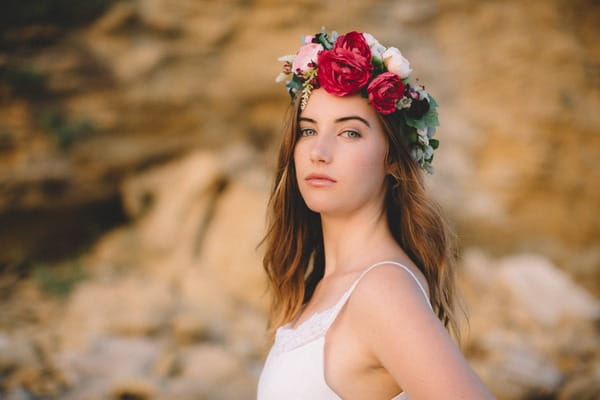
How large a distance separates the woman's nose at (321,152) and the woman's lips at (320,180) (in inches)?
2.3

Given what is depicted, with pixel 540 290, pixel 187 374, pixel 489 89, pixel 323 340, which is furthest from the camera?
pixel 489 89

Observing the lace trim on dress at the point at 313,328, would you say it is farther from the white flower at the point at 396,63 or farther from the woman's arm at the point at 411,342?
the white flower at the point at 396,63

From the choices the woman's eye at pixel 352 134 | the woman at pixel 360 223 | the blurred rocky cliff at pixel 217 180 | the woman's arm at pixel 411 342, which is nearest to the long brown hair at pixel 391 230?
the woman at pixel 360 223

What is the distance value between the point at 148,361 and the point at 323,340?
9.85 feet

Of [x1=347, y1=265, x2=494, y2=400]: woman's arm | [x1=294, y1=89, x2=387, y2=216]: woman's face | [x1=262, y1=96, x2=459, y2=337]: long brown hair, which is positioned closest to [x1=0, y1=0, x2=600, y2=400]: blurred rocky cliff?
[x1=262, y1=96, x2=459, y2=337]: long brown hair

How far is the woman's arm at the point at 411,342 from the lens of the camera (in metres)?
1.51

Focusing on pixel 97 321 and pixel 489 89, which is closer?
pixel 97 321

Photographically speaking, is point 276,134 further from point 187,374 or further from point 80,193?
point 187,374

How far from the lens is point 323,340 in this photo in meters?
1.81

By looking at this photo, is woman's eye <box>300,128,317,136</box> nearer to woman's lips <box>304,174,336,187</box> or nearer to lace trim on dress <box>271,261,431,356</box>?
woman's lips <box>304,174,336,187</box>

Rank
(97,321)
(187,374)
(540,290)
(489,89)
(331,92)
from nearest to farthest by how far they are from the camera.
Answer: (331,92), (187,374), (97,321), (540,290), (489,89)

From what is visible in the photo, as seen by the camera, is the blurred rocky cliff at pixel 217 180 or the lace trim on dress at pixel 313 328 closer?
the lace trim on dress at pixel 313 328

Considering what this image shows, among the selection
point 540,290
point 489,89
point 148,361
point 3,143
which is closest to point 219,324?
point 148,361

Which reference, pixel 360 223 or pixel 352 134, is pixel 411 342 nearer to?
pixel 360 223
